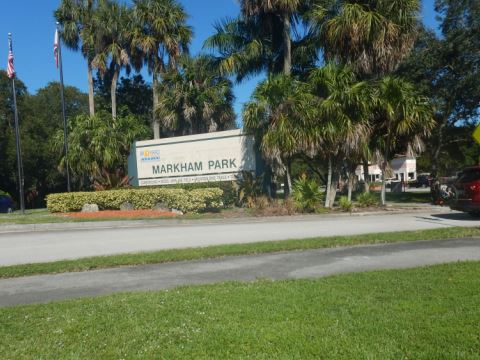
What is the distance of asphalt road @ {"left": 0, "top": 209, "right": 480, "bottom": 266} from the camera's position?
11.6 meters

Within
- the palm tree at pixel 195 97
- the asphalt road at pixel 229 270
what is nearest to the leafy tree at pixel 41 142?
the palm tree at pixel 195 97

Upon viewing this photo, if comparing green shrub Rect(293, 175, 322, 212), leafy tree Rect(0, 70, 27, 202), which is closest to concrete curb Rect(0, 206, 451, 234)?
green shrub Rect(293, 175, 322, 212)

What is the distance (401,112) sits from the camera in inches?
781


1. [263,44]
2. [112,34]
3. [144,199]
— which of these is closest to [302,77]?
[263,44]

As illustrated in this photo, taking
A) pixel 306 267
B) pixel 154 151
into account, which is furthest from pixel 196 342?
pixel 154 151

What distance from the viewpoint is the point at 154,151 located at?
25.5m

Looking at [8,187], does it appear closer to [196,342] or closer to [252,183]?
[252,183]

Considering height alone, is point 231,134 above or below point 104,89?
below

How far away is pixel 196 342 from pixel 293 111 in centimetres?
1598

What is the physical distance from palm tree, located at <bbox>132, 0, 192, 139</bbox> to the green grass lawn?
25034 millimetres

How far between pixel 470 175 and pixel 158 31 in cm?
2140

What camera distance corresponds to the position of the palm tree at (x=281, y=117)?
1944 cm

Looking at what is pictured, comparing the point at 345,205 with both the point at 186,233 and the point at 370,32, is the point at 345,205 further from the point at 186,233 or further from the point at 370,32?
the point at 186,233

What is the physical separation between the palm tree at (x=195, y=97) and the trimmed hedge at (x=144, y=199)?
7841 mm
